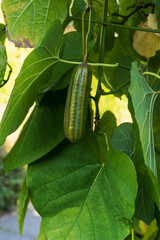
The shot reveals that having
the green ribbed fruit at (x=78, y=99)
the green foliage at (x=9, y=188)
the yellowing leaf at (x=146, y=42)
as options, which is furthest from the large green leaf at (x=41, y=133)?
the green foliage at (x=9, y=188)

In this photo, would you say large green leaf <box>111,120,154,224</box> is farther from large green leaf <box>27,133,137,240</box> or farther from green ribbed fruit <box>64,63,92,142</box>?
green ribbed fruit <box>64,63,92,142</box>

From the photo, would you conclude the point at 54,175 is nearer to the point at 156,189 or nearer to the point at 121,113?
the point at 156,189

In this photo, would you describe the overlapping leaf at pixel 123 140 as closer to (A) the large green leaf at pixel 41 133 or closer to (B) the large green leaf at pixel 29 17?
(A) the large green leaf at pixel 41 133

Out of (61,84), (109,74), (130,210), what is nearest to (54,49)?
(61,84)

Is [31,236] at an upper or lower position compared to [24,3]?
lower

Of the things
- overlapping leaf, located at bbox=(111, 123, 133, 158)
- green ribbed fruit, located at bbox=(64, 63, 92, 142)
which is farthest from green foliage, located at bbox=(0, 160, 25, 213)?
green ribbed fruit, located at bbox=(64, 63, 92, 142)
